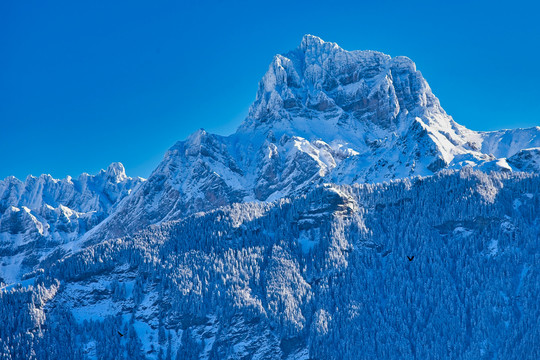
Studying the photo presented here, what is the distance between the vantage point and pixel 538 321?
653 ft

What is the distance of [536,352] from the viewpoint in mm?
189625

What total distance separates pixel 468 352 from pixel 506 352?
948 cm

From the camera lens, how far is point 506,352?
19525 cm

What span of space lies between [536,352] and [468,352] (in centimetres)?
1728

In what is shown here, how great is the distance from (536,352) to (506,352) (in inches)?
314

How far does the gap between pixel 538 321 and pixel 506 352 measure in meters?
12.2

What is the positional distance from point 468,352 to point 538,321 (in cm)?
1929
